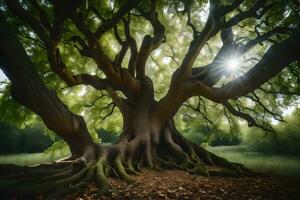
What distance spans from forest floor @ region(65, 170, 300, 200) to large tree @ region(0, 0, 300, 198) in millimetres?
416

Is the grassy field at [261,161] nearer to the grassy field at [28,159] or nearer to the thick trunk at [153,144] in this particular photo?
the grassy field at [28,159]

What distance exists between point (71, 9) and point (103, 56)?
10.7 feet

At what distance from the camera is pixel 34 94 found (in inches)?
273

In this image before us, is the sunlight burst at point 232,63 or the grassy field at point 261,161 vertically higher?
the sunlight burst at point 232,63

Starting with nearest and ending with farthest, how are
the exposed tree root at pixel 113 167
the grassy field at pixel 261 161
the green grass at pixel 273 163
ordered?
the exposed tree root at pixel 113 167 < the green grass at pixel 273 163 < the grassy field at pixel 261 161

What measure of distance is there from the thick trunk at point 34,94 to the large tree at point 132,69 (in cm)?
2

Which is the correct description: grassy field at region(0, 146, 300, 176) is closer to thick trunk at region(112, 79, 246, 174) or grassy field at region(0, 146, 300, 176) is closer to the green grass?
the green grass

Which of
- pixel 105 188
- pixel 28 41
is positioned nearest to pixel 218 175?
pixel 105 188

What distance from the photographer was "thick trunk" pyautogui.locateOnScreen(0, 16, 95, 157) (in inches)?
250

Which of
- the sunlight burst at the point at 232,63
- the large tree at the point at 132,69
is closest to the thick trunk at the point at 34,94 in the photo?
the large tree at the point at 132,69

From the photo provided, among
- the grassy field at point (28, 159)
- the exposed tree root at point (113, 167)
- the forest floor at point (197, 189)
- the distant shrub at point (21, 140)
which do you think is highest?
the distant shrub at point (21, 140)

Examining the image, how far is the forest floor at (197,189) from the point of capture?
565 cm

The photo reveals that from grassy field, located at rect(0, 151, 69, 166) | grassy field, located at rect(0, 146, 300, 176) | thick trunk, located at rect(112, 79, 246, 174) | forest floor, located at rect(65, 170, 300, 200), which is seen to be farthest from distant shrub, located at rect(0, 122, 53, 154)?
forest floor, located at rect(65, 170, 300, 200)

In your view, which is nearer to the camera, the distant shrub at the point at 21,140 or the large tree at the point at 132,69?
the large tree at the point at 132,69
